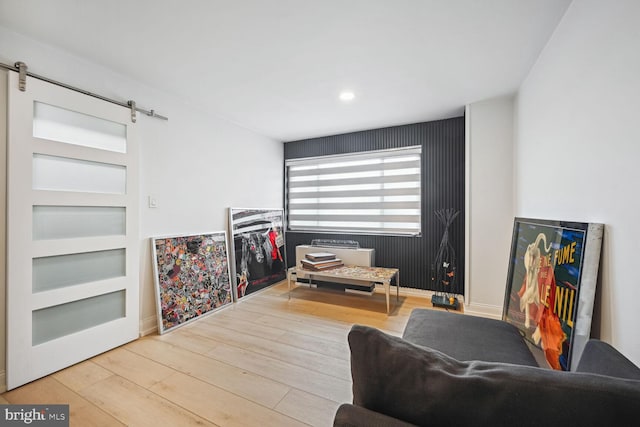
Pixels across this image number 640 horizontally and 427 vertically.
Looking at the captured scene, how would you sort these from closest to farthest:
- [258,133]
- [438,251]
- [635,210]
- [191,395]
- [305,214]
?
[635,210] < [191,395] < [438,251] < [258,133] < [305,214]

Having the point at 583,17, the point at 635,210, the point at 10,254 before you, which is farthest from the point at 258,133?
the point at 635,210

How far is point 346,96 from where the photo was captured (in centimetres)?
282

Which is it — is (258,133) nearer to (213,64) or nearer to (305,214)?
(305,214)

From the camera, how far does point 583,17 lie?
1398 millimetres

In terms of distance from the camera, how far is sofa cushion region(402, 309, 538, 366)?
4.36 ft

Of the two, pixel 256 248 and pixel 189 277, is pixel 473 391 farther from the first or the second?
pixel 256 248

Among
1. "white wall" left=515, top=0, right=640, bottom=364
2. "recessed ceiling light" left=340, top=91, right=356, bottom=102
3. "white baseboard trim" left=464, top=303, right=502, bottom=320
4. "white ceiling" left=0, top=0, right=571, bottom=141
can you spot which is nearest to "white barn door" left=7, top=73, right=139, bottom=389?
"white ceiling" left=0, top=0, right=571, bottom=141

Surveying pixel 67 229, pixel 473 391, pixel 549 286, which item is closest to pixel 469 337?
pixel 549 286

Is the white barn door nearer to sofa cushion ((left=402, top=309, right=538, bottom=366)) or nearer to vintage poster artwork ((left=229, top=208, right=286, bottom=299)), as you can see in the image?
vintage poster artwork ((left=229, top=208, right=286, bottom=299))

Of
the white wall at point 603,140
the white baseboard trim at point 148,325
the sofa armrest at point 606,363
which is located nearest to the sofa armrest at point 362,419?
the sofa armrest at point 606,363

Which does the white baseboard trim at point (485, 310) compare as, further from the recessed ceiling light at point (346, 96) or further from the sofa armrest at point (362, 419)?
the sofa armrest at point (362, 419)

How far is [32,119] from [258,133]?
8.39ft

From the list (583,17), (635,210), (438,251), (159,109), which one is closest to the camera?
(635,210)

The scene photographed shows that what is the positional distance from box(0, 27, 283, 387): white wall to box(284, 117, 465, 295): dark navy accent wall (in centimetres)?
178
